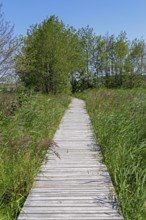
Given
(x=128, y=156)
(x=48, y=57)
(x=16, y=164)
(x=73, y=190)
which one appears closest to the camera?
(x=73, y=190)

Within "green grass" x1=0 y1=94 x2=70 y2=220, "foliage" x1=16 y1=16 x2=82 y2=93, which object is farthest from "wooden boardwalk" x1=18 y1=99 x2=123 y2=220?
"foliage" x1=16 y1=16 x2=82 y2=93

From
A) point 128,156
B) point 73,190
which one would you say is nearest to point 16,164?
point 73,190

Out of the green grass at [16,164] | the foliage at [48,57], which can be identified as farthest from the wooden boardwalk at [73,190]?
the foliage at [48,57]

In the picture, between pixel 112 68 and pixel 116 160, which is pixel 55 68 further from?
pixel 116 160

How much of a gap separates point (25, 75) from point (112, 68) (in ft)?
50.4

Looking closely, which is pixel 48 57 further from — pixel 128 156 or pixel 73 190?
pixel 73 190

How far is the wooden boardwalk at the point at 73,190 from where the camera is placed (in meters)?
3.54

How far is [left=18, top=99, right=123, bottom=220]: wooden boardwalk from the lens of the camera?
11.6 ft

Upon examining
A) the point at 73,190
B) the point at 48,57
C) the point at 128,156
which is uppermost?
the point at 48,57

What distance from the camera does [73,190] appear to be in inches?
167

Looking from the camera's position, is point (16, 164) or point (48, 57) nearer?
point (16, 164)

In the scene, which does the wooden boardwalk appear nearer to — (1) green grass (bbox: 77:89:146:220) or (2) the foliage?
(1) green grass (bbox: 77:89:146:220)

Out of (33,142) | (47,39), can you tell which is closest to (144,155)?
(33,142)

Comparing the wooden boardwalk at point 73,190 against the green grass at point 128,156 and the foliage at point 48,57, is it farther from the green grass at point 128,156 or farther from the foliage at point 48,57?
the foliage at point 48,57
